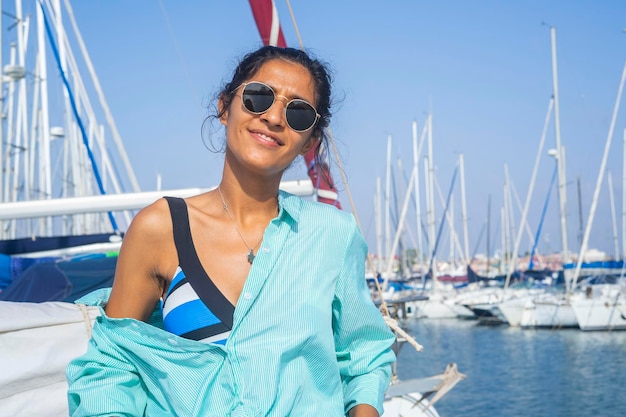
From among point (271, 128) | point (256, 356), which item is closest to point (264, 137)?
point (271, 128)

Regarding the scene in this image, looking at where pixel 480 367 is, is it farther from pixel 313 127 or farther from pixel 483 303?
pixel 313 127

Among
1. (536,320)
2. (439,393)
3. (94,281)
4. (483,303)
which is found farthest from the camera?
(483,303)

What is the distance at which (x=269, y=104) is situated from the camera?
5.49 ft

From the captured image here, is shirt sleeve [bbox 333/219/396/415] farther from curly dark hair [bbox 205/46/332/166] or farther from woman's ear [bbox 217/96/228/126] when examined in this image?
woman's ear [bbox 217/96/228/126]

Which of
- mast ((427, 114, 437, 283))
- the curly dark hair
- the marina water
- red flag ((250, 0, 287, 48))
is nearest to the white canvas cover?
the curly dark hair

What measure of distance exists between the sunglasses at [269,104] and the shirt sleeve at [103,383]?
0.60 m

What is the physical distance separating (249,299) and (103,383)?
0.34 m

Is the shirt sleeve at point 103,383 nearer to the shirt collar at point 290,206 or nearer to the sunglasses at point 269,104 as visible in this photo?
the shirt collar at point 290,206

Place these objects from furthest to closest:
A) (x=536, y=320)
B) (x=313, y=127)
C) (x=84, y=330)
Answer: (x=536, y=320)
(x=84, y=330)
(x=313, y=127)

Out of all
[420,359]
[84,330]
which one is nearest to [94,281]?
[84,330]

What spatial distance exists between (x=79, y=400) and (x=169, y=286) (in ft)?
0.96

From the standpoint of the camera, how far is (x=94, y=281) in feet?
15.8

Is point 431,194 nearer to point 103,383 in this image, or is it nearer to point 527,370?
point 527,370

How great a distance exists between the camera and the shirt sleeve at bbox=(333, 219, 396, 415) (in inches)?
64.9
